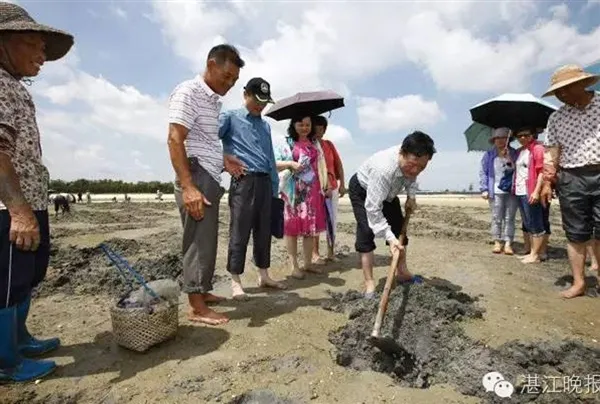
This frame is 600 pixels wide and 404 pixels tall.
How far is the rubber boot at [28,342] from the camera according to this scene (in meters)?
2.81

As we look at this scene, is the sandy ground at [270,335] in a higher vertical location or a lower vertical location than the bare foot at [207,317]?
lower

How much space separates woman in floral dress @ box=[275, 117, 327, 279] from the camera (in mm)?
4871

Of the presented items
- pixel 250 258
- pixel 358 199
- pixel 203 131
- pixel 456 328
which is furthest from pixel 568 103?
pixel 250 258

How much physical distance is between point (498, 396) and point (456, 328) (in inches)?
31.4

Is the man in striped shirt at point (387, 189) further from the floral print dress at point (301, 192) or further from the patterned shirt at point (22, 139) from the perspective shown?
the patterned shirt at point (22, 139)

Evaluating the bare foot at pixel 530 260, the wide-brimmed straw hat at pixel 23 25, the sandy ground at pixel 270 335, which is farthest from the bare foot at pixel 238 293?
the bare foot at pixel 530 260

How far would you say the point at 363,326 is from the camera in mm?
3244

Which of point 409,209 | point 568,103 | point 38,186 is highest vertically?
point 568,103

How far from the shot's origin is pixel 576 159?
393 cm

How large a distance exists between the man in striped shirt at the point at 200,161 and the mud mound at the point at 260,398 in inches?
40.2

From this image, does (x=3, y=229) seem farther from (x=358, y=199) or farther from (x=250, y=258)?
(x=250, y=258)

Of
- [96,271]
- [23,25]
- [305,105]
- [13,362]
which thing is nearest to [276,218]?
[305,105]

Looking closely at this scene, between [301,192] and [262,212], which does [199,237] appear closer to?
[262,212]

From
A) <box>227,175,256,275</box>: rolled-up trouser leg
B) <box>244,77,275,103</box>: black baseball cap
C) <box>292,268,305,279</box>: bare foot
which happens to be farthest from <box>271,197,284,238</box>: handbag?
<box>244,77,275,103</box>: black baseball cap
